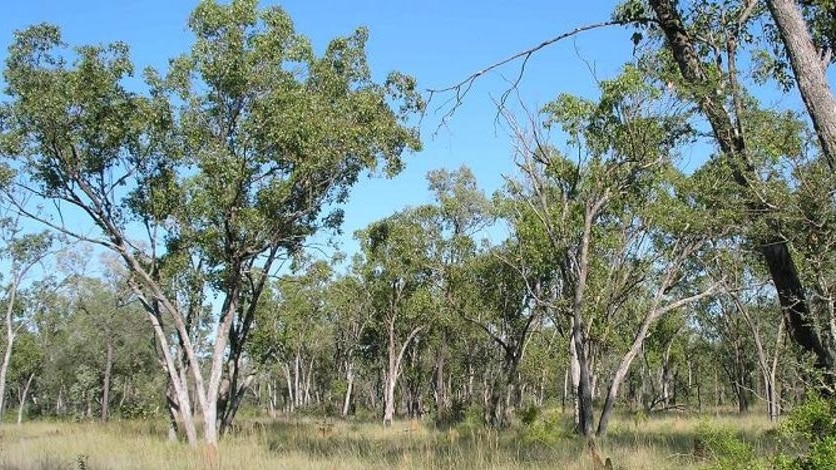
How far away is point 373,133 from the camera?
18141 millimetres

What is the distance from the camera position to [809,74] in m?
4.43

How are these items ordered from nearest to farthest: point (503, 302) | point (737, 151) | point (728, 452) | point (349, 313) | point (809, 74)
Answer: point (809, 74), point (737, 151), point (728, 452), point (503, 302), point (349, 313)

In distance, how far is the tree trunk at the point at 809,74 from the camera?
4.34 m

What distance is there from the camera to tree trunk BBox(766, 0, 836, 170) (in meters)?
4.34

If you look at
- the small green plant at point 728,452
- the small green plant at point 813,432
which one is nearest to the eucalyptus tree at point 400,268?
the small green plant at point 728,452

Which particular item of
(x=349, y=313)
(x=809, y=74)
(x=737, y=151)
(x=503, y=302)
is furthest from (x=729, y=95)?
(x=349, y=313)

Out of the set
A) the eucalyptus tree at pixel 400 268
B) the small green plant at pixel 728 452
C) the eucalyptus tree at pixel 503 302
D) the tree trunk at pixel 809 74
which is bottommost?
the small green plant at pixel 728 452

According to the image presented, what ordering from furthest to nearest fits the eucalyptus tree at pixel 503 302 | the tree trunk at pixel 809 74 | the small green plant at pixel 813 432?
the eucalyptus tree at pixel 503 302
the small green plant at pixel 813 432
the tree trunk at pixel 809 74

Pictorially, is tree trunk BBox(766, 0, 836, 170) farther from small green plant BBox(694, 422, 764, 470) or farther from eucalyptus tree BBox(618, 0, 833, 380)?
small green plant BBox(694, 422, 764, 470)

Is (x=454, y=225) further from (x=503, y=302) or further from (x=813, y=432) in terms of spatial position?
(x=813, y=432)

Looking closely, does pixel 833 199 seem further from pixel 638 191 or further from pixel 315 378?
pixel 315 378

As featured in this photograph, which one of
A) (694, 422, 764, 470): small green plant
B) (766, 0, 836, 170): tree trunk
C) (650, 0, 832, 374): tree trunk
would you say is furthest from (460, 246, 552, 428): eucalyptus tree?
(766, 0, 836, 170): tree trunk

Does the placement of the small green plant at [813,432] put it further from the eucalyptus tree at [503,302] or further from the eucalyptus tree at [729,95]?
the eucalyptus tree at [503,302]

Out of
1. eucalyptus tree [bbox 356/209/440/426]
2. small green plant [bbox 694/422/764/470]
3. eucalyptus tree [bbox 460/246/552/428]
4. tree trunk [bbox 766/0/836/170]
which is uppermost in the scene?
eucalyptus tree [bbox 356/209/440/426]
